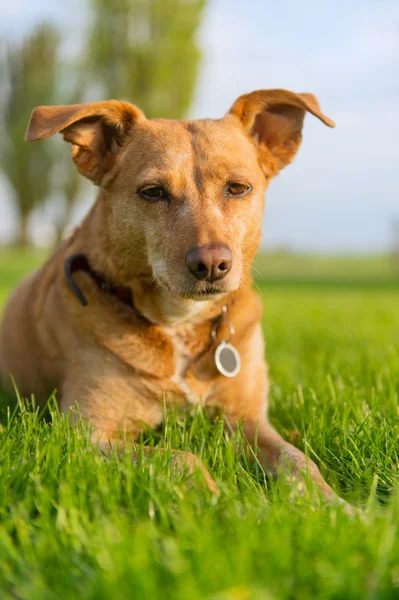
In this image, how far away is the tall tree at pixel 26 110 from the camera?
122 feet

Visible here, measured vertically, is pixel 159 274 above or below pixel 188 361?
above

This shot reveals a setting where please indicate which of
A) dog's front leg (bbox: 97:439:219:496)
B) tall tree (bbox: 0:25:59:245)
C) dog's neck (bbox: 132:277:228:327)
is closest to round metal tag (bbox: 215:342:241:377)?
dog's neck (bbox: 132:277:228:327)

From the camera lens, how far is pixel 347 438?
9.77 ft

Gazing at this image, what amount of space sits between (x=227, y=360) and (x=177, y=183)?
980 mm

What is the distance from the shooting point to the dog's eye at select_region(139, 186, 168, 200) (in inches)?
128

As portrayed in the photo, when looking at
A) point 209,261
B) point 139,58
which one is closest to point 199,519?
point 209,261

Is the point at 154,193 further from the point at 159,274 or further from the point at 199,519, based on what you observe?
the point at 199,519

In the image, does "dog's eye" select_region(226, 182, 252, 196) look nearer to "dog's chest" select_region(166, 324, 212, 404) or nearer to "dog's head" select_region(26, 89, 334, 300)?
"dog's head" select_region(26, 89, 334, 300)

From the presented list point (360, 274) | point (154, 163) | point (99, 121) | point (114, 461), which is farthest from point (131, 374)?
point (360, 274)

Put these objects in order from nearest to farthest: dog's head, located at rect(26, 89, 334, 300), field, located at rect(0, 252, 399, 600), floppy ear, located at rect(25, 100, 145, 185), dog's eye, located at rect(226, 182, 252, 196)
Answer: field, located at rect(0, 252, 399, 600)
dog's head, located at rect(26, 89, 334, 300)
dog's eye, located at rect(226, 182, 252, 196)
floppy ear, located at rect(25, 100, 145, 185)

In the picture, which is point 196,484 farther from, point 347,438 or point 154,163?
point 154,163

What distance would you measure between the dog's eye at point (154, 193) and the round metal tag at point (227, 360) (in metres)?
0.85

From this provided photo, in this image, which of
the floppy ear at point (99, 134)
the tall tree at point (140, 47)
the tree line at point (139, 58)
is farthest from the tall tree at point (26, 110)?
the floppy ear at point (99, 134)

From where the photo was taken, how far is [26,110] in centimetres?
3847
